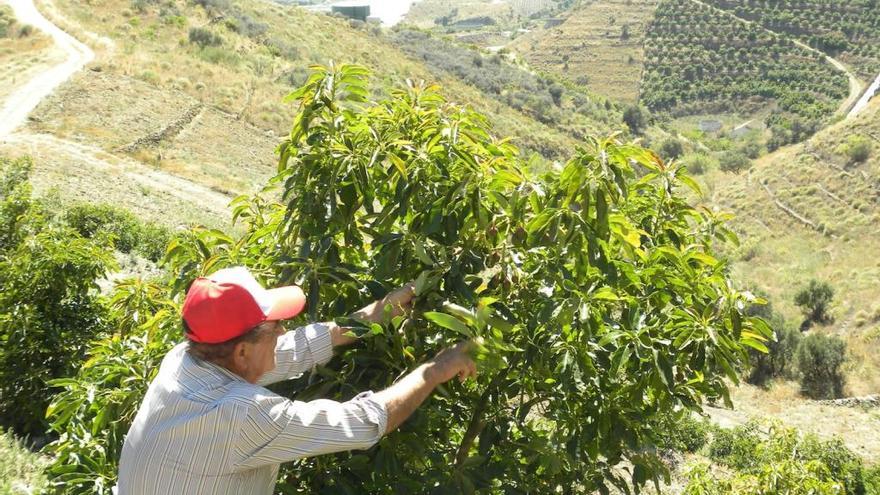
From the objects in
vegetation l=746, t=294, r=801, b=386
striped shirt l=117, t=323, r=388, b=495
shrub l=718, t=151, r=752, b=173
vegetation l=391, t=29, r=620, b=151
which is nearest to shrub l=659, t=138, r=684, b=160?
shrub l=718, t=151, r=752, b=173

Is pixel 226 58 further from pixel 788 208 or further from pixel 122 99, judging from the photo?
pixel 788 208

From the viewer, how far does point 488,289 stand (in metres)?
2.47

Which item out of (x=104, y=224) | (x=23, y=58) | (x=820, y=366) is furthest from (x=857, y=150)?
(x=23, y=58)

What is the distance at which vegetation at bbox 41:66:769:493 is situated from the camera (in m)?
2.10

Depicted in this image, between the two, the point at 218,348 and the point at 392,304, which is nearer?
the point at 218,348

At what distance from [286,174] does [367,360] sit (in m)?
0.78

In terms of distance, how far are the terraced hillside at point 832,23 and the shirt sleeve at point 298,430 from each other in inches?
3102

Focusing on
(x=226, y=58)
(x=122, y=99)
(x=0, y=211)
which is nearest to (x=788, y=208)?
(x=226, y=58)

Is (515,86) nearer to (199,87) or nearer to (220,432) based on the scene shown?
(199,87)

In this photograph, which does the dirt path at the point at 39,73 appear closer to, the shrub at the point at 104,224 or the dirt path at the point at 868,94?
the shrub at the point at 104,224

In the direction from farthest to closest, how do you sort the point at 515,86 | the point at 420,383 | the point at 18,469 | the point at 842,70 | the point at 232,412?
1. the point at 842,70
2. the point at 515,86
3. the point at 18,469
4. the point at 420,383
5. the point at 232,412

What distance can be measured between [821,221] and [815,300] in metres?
11.2

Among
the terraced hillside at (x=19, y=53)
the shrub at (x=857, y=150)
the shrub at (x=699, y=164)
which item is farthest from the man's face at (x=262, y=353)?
the shrub at (x=699, y=164)

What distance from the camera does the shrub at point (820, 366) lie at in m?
19.5
